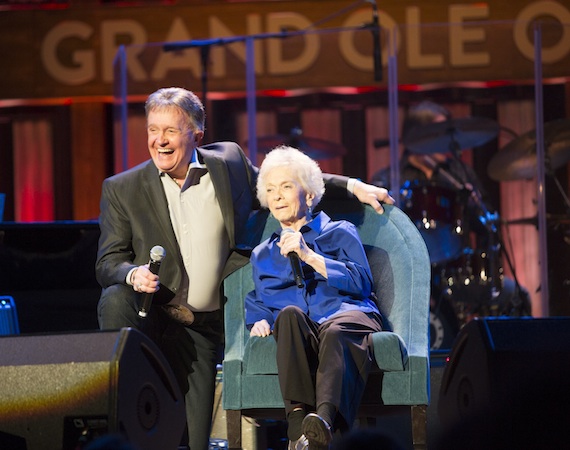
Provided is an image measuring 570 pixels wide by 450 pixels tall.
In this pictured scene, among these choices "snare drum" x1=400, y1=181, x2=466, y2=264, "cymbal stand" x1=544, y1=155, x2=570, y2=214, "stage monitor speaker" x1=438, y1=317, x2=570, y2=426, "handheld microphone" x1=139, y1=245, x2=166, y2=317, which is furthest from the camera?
"snare drum" x1=400, y1=181, x2=466, y2=264

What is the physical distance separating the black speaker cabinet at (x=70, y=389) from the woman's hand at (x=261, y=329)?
754 mm

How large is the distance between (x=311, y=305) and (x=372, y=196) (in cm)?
52

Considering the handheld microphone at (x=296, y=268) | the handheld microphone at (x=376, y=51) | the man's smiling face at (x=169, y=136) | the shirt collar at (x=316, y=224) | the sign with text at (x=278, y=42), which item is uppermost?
the sign with text at (x=278, y=42)

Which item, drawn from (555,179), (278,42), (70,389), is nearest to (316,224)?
(70,389)

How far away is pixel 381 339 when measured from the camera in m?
2.95

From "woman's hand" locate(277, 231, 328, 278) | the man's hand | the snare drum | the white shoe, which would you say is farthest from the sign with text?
the white shoe

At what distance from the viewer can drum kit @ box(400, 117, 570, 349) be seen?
556 centimetres

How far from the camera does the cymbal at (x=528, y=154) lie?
5492 mm

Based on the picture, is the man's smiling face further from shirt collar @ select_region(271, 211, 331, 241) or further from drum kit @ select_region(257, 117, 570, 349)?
drum kit @ select_region(257, 117, 570, 349)

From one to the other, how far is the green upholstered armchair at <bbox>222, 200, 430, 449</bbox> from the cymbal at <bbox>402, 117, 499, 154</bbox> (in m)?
2.30

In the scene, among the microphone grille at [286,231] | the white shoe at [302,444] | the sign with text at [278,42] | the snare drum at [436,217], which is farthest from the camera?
the sign with text at [278,42]

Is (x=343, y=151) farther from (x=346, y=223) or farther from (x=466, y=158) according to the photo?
(x=346, y=223)

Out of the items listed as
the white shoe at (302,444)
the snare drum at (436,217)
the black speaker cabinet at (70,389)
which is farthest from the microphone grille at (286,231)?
the snare drum at (436,217)

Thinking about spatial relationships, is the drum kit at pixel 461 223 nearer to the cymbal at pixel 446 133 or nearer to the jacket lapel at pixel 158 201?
the cymbal at pixel 446 133
